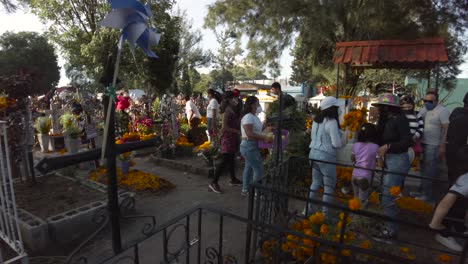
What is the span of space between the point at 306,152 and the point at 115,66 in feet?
15.3

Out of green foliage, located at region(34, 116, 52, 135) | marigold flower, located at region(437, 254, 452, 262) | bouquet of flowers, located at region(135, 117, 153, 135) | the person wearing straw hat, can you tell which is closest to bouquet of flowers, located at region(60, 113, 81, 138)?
green foliage, located at region(34, 116, 52, 135)

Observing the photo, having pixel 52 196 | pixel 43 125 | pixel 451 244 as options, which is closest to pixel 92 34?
pixel 43 125

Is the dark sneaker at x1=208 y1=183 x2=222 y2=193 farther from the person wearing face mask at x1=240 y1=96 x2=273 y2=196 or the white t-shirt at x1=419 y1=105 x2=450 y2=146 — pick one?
the white t-shirt at x1=419 y1=105 x2=450 y2=146

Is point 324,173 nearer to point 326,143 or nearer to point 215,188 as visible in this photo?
point 326,143

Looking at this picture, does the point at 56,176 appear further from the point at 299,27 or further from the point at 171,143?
the point at 299,27

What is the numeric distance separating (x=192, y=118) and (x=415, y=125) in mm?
5972

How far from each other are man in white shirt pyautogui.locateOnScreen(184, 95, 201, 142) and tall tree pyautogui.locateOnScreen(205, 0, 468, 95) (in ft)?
18.2

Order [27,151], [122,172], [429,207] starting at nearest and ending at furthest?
[429,207] → [27,151] → [122,172]

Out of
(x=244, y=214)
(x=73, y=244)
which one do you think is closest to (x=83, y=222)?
(x=73, y=244)

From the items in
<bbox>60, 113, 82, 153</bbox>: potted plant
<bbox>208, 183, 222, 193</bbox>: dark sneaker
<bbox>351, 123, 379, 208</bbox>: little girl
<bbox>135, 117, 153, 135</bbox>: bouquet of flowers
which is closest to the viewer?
<bbox>351, 123, 379, 208</bbox>: little girl

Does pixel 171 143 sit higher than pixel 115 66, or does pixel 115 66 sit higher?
pixel 115 66

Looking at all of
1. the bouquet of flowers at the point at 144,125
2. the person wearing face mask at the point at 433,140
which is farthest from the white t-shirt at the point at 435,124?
the bouquet of flowers at the point at 144,125

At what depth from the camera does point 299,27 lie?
42.1 feet

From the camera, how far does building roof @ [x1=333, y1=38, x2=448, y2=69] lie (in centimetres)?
559
